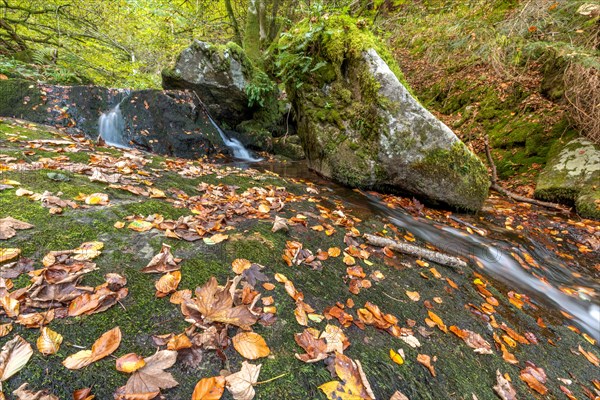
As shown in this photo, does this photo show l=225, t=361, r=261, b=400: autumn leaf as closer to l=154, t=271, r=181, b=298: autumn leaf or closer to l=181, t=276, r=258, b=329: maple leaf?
l=181, t=276, r=258, b=329: maple leaf

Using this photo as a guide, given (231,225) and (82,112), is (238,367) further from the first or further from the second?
(82,112)

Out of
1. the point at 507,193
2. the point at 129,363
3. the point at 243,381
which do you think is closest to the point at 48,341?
the point at 129,363

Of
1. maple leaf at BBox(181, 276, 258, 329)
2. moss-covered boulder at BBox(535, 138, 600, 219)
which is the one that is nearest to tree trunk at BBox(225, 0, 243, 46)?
moss-covered boulder at BBox(535, 138, 600, 219)

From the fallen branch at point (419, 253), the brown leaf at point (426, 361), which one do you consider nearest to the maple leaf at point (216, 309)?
the brown leaf at point (426, 361)

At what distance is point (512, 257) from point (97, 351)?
4.65 metres

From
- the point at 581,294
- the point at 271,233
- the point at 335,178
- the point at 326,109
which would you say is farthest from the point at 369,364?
the point at 326,109

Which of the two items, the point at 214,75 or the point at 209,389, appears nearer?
the point at 209,389

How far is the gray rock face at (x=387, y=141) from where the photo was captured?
4.84m

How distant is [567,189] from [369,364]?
6634 mm

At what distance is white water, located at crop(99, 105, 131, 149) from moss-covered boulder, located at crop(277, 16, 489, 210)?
4.20m

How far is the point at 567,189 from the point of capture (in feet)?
18.5

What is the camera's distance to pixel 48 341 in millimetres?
1149

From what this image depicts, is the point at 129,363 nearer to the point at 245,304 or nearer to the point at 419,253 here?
the point at 245,304

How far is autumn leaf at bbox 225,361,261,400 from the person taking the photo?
1164mm
